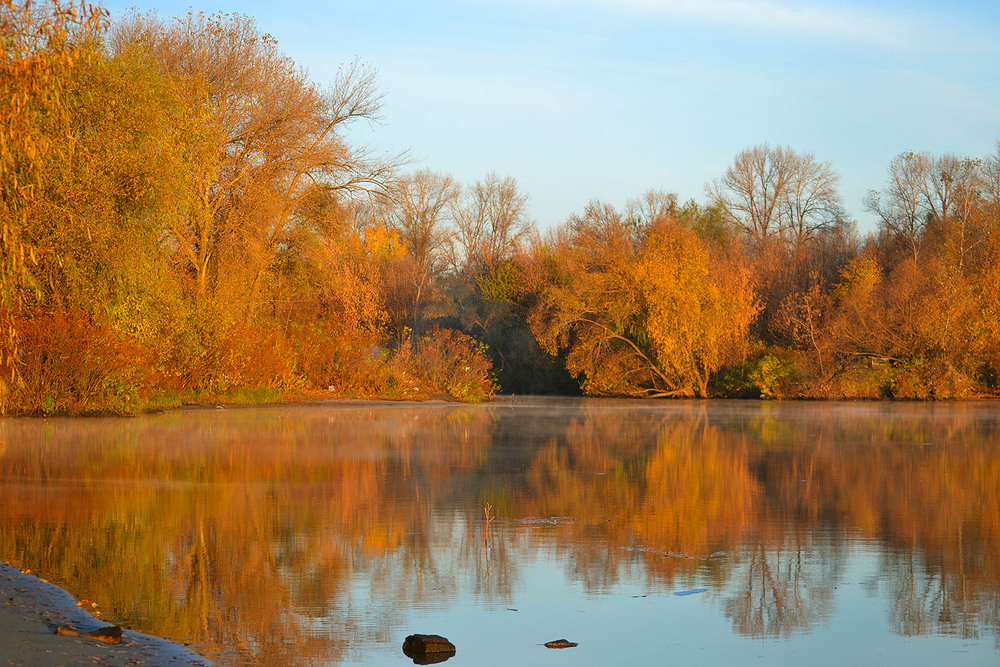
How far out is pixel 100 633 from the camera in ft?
19.3

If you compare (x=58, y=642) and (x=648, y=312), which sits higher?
(x=648, y=312)

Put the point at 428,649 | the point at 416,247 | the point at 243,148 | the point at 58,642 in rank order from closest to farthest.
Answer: the point at 58,642, the point at 428,649, the point at 243,148, the point at 416,247

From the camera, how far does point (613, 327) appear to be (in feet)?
145

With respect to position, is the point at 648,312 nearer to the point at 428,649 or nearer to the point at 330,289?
the point at 330,289

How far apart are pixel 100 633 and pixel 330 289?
1261 inches

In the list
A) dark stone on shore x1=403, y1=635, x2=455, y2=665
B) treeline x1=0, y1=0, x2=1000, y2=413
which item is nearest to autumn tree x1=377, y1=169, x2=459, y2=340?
treeline x1=0, y1=0, x2=1000, y2=413

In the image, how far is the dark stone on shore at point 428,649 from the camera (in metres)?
5.77

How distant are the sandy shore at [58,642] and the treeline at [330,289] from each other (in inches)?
531

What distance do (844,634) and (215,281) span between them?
1186 inches

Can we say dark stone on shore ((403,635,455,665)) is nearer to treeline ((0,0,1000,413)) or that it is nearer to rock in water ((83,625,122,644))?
rock in water ((83,625,122,644))

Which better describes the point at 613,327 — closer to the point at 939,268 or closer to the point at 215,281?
the point at 939,268

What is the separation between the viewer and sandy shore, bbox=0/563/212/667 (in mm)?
5359

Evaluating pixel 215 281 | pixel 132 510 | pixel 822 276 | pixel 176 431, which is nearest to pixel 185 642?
pixel 132 510

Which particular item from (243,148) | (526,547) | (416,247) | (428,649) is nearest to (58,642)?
(428,649)
